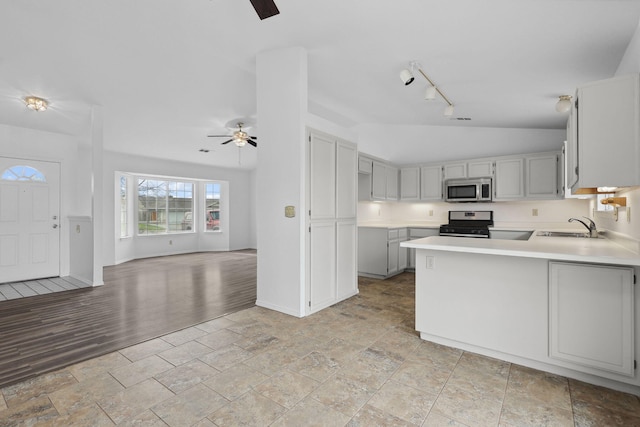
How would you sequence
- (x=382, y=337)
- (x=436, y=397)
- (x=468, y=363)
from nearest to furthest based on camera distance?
1. (x=436, y=397)
2. (x=468, y=363)
3. (x=382, y=337)

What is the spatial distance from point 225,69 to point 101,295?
349cm

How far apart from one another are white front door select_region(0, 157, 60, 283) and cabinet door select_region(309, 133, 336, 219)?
16.3 feet

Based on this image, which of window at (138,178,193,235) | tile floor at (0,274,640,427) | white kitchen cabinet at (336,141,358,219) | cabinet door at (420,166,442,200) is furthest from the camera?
window at (138,178,193,235)

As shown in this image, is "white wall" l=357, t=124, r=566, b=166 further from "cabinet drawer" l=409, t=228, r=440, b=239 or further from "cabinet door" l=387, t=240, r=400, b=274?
"cabinet door" l=387, t=240, r=400, b=274

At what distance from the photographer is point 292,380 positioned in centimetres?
208

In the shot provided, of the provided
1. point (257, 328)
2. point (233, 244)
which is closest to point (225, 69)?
point (257, 328)

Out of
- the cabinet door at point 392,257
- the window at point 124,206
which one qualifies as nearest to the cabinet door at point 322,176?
the cabinet door at point 392,257

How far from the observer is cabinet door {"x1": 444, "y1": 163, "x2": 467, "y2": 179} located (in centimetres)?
567

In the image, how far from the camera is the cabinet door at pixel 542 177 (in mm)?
4945

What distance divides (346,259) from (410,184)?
2.89m

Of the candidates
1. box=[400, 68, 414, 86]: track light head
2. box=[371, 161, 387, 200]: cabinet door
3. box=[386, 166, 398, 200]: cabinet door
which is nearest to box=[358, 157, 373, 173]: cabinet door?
box=[371, 161, 387, 200]: cabinet door

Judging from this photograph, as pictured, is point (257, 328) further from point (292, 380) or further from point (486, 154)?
point (486, 154)

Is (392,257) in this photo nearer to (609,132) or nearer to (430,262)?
(430,262)

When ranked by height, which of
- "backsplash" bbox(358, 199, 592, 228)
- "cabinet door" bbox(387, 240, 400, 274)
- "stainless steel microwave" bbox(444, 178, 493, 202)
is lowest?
"cabinet door" bbox(387, 240, 400, 274)
